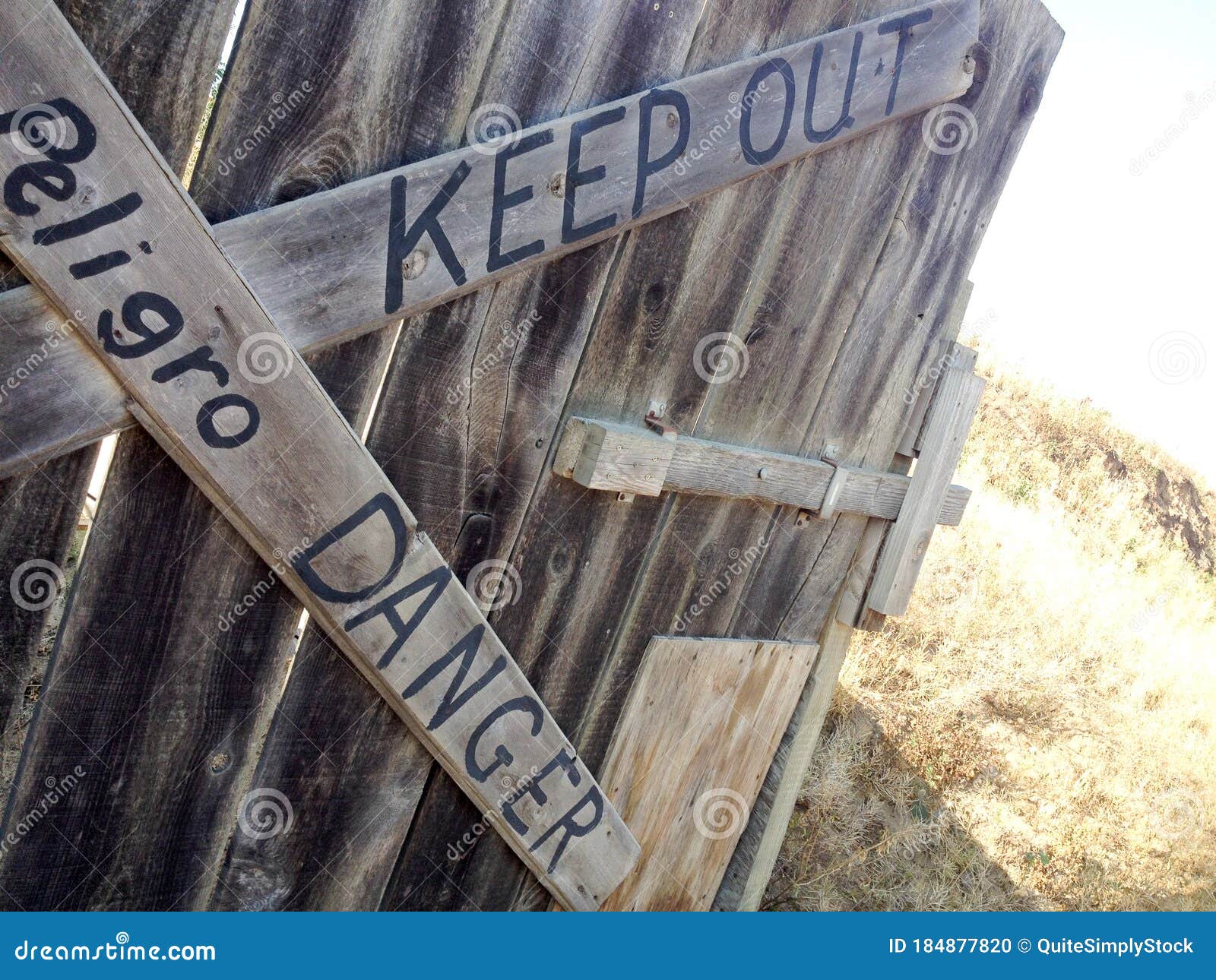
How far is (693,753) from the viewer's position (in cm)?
287

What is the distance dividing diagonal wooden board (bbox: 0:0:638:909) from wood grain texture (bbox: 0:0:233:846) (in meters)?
0.08

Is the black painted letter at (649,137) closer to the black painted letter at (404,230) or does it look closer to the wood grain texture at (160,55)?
the black painted letter at (404,230)

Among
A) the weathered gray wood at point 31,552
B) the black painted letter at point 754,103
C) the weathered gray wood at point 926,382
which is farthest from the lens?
the weathered gray wood at point 926,382

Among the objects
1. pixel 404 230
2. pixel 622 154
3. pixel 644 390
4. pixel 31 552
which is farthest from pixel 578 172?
pixel 31 552

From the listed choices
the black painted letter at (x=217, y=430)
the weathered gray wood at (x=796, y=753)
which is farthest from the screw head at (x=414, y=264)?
the weathered gray wood at (x=796, y=753)

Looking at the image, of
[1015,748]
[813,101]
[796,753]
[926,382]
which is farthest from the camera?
[1015,748]

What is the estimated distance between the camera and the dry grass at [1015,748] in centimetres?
471

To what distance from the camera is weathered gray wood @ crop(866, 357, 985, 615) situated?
10.0 ft

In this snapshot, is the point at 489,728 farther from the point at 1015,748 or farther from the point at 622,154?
the point at 1015,748

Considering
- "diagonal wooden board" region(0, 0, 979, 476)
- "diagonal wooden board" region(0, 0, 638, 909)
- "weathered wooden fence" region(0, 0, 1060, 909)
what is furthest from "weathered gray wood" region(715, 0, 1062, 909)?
"diagonal wooden board" region(0, 0, 638, 909)

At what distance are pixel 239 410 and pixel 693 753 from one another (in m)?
1.72

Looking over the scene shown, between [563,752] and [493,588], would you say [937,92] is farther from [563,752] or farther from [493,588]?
[563,752]

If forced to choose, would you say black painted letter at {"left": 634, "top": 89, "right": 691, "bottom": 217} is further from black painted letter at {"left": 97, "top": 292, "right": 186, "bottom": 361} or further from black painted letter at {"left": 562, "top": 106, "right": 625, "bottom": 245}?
black painted letter at {"left": 97, "top": 292, "right": 186, "bottom": 361}

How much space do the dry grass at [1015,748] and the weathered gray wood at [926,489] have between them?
1.73m
